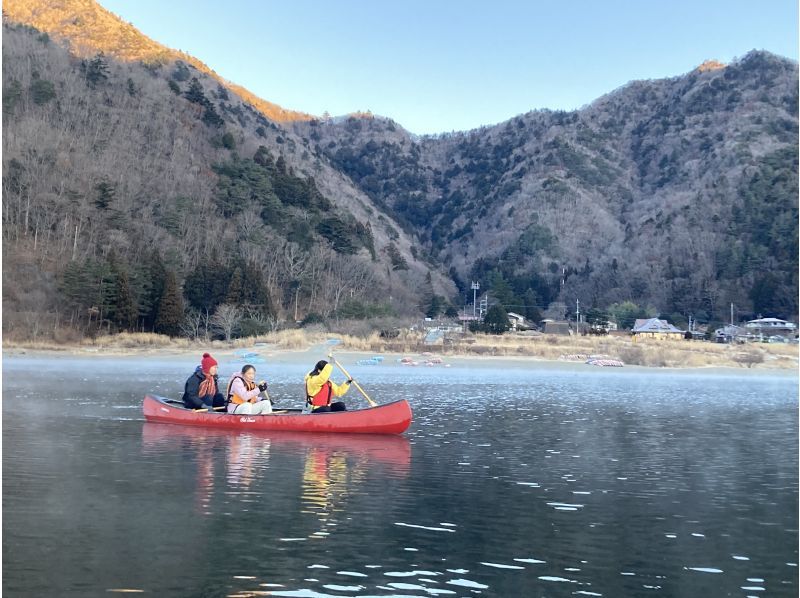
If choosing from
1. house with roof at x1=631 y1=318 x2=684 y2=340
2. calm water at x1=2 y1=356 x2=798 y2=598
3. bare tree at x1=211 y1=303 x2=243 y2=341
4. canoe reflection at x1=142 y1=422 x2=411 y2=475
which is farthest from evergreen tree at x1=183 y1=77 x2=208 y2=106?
canoe reflection at x1=142 y1=422 x2=411 y2=475

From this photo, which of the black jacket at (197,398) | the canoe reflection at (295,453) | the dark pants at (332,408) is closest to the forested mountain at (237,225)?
the black jacket at (197,398)

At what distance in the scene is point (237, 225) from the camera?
343ft

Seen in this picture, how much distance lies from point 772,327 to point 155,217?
7930cm

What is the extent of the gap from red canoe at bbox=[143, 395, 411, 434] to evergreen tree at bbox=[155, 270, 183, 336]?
49.7 metres

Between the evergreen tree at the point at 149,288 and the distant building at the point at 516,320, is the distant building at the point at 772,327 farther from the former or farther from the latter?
the evergreen tree at the point at 149,288

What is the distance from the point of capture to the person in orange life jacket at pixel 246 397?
86.3 ft

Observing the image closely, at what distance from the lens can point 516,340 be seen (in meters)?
92.6

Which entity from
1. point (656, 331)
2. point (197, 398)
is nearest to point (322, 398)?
point (197, 398)

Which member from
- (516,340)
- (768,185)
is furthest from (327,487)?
(768,185)

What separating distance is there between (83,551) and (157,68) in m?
139

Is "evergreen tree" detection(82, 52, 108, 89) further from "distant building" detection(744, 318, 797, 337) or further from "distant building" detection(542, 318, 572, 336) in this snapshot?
"distant building" detection(744, 318, 797, 337)

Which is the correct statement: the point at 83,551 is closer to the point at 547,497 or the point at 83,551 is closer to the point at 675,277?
the point at 547,497

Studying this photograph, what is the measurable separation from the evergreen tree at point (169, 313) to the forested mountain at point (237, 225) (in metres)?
0.14

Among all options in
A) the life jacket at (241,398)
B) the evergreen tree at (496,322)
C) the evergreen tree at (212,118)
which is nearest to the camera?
the life jacket at (241,398)
